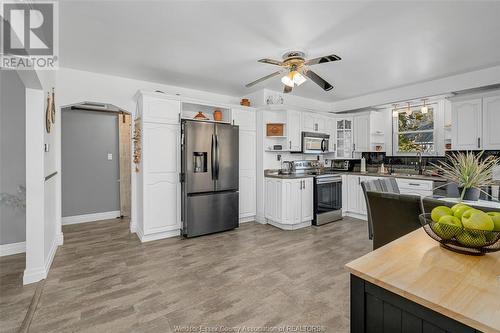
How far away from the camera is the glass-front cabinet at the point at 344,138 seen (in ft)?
17.8

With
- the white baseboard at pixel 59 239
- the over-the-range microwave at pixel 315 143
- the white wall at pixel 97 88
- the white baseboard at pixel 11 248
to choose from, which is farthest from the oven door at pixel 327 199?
the white baseboard at pixel 11 248

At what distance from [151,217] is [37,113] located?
1852 millimetres

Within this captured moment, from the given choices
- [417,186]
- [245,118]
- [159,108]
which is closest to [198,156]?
[159,108]

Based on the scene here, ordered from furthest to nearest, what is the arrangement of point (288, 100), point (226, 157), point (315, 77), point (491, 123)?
point (288, 100) < point (226, 157) < point (491, 123) < point (315, 77)

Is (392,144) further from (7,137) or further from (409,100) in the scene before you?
(7,137)

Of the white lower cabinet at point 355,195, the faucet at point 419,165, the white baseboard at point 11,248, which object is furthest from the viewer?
the white lower cabinet at point 355,195

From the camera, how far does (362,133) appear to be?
5.21 m

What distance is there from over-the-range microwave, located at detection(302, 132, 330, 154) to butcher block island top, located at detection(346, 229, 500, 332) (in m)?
3.79

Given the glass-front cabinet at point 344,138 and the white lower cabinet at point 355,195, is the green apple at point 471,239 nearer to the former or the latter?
the white lower cabinet at point 355,195

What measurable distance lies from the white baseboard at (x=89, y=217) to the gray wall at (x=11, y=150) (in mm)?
1286

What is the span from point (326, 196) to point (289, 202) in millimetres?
895

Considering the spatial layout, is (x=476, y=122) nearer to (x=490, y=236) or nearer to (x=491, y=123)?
(x=491, y=123)

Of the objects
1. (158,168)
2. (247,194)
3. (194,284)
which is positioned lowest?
(194,284)

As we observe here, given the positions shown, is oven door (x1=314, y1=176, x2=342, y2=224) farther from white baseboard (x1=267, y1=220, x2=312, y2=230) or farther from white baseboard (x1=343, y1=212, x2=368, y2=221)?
white baseboard (x1=343, y1=212, x2=368, y2=221)
